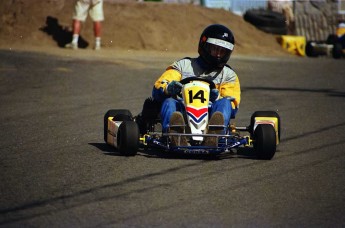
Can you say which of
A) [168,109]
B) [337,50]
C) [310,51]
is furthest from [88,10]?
[168,109]

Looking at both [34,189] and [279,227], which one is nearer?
[279,227]

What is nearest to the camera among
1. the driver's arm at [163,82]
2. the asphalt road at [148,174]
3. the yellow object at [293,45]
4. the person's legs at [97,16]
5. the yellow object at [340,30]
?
the asphalt road at [148,174]

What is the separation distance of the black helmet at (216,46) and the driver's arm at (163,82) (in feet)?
1.13

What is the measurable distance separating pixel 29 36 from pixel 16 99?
29.3ft

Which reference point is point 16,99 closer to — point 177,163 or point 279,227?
point 177,163

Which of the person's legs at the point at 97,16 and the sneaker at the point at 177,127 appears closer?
the sneaker at the point at 177,127

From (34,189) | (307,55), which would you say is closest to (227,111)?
(34,189)

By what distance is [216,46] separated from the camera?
33.2 ft

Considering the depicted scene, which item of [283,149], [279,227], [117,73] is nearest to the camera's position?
[279,227]

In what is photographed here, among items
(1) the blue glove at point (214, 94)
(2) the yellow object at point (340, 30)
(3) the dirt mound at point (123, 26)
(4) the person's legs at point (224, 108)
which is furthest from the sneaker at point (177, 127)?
(2) the yellow object at point (340, 30)

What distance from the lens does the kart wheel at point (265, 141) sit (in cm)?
932

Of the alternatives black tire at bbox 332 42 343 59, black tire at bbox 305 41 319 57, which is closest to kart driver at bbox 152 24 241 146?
black tire at bbox 305 41 319 57

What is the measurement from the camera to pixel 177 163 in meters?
9.08

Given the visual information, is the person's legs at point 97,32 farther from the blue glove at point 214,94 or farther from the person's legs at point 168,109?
the person's legs at point 168,109
